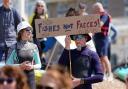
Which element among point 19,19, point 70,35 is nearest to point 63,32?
point 70,35

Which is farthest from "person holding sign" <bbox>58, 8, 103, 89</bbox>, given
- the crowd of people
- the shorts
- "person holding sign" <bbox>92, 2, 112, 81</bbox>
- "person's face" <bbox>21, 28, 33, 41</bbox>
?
the shorts

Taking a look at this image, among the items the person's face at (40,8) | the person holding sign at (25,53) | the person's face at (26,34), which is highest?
the person's face at (40,8)

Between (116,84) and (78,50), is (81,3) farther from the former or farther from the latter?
(78,50)

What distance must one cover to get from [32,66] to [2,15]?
196 centimetres

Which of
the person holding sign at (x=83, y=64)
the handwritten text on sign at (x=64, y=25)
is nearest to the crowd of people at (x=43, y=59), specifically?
the person holding sign at (x=83, y=64)

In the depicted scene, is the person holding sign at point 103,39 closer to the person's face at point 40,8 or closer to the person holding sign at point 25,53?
the person's face at point 40,8

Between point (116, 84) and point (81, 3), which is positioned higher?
point (81, 3)

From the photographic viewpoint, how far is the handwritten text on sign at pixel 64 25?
373 inches

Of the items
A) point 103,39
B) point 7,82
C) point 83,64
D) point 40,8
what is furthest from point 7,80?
point 103,39

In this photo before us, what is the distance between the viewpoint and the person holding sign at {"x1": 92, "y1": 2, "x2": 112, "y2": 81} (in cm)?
1265

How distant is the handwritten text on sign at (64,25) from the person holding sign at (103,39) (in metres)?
2.98

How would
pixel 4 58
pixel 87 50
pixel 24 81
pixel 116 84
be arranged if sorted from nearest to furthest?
pixel 24 81 → pixel 87 50 → pixel 4 58 → pixel 116 84

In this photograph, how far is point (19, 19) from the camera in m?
10.7

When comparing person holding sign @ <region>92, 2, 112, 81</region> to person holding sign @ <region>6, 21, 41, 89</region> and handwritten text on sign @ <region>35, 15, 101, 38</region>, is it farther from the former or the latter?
person holding sign @ <region>6, 21, 41, 89</region>
